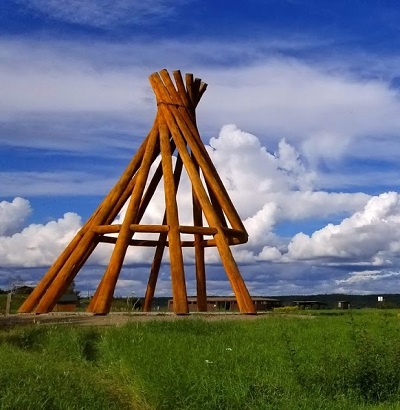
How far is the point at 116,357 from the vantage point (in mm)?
10320

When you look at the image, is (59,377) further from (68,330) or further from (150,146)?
(150,146)

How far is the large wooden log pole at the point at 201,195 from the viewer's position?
17.8 metres

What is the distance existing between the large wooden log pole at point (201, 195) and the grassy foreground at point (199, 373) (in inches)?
222

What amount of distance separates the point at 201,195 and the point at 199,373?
1014cm

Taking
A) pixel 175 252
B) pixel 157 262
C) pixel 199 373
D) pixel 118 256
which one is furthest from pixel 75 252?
pixel 199 373

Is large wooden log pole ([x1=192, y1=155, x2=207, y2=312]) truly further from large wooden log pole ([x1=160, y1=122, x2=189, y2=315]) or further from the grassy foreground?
the grassy foreground

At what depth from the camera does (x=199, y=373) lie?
868 centimetres

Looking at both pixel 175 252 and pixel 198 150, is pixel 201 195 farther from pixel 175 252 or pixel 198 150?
pixel 175 252

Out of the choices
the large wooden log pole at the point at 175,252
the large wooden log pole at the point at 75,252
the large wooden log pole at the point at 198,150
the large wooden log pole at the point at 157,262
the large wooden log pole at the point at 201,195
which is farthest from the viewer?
the large wooden log pole at the point at 157,262

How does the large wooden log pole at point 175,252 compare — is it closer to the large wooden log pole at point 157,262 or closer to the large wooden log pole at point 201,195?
the large wooden log pole at point 201,195

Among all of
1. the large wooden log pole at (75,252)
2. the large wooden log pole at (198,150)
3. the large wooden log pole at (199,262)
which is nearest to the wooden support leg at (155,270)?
the large wooden log pole at (199,262)

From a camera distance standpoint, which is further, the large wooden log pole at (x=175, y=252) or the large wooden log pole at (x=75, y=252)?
the large wooden log pole at (x=75, y=252)

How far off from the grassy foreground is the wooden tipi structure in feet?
18.6

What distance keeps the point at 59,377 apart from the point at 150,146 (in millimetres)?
11856
